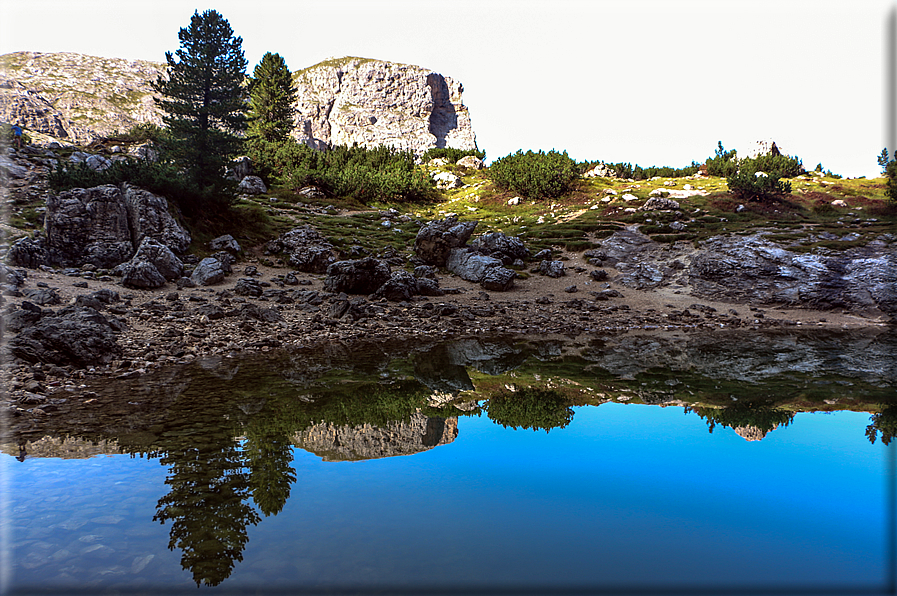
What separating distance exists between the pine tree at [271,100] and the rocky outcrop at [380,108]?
85.9 meters

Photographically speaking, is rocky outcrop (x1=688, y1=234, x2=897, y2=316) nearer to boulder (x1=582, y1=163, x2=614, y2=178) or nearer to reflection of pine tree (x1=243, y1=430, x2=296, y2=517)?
reflection of pine tree (x1=243, y1=430, x2=296, y2=517)

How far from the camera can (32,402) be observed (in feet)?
33.5

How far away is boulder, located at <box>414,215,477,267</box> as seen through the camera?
3319 cm

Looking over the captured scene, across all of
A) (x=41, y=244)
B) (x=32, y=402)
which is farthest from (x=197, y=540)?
(x=41, y=244)

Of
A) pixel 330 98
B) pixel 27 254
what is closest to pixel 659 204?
pixel 27 254

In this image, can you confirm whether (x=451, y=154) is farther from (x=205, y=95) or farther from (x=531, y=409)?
(x=531, y=409)

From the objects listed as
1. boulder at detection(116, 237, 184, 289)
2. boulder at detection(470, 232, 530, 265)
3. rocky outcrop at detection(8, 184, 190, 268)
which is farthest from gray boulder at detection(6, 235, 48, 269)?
boulder at detection(470, 232, 530, 265)

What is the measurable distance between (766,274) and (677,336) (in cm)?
1333

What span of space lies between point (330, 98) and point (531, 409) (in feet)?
577

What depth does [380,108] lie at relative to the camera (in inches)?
6270

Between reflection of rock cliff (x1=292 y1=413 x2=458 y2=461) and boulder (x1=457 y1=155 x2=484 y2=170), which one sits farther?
boulder (x1=457 y1=155 x2=484 y2=170)

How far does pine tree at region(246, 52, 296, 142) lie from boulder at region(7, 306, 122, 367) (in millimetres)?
55002

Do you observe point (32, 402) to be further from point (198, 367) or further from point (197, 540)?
point (197, 540)

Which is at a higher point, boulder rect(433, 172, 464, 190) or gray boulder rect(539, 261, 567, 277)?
boulder rect(433, 172, 464, 190)
